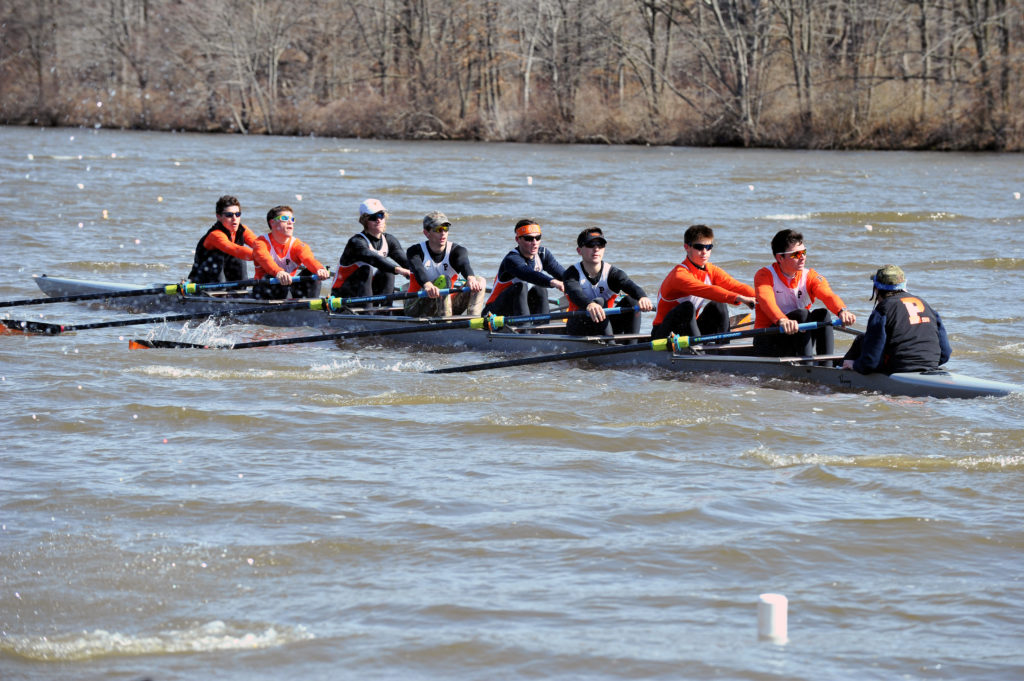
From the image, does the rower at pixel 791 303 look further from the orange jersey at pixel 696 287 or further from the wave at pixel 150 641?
the wave at pixel 150 641

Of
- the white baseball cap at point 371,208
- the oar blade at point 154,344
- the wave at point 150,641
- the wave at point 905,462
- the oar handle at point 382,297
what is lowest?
the wave at point 150,641

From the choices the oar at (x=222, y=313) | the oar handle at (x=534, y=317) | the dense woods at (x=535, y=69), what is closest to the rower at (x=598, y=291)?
the oar handle at (x=534, y=317)

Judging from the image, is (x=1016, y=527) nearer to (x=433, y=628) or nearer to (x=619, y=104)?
(x=433, y=628)

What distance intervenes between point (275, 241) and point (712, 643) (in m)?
9.03

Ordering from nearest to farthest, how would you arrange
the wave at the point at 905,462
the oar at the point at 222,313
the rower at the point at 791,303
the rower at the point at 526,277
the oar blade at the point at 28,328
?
1. the wave at the point at 905,462
2. the rower at the point at 791,303
3. the rower at the point at 526,277
4. the oar at the point at 222,313
5. the oar blade at the point at 28,328

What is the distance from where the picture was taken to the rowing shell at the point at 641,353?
30.8ft

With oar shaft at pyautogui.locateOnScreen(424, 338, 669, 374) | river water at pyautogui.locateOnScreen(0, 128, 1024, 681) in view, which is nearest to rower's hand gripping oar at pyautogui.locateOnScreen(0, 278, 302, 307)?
river water at pyautogui.locateOnScreen(0, 128, 1024, 681)

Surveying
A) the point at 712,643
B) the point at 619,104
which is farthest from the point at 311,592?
the point at 619,104

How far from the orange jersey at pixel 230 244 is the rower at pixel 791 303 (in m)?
5.95

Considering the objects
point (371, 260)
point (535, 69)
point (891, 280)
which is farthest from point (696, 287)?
point (535, 69)

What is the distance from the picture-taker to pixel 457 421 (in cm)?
944

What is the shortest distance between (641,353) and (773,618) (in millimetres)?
5353

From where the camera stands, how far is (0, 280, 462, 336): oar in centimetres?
1246

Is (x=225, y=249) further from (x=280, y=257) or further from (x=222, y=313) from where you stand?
(x=222, y=313)
